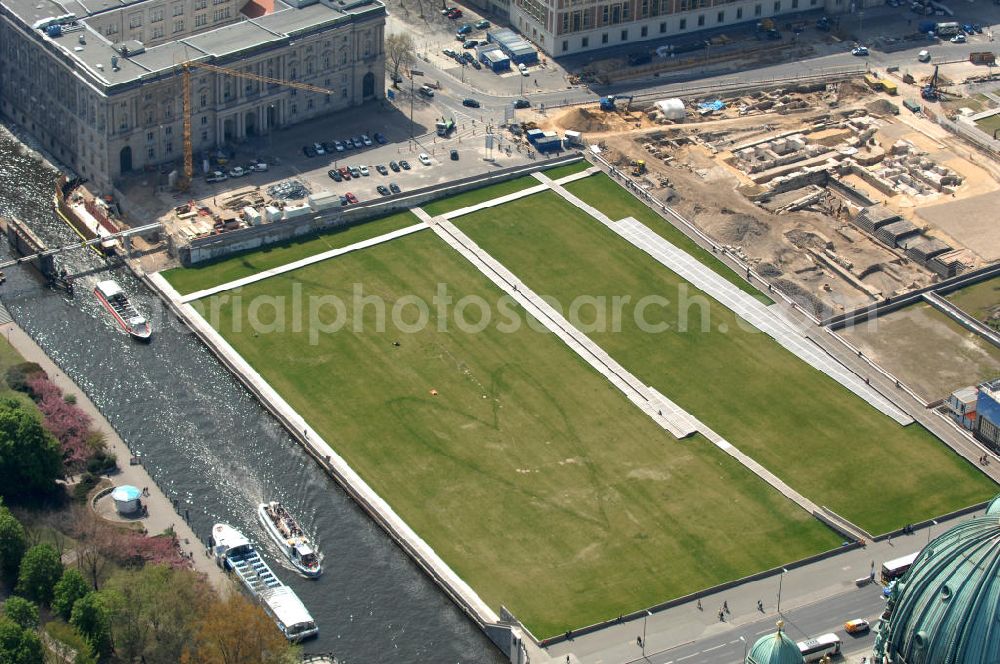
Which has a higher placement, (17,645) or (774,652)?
(774,652)

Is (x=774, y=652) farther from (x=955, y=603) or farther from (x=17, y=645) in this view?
(x=17, y=645)

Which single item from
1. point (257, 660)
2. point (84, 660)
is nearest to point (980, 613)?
point (257, 660)

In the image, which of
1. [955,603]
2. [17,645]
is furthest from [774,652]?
[17,645]

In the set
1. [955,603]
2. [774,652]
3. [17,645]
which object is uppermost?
[955,603]

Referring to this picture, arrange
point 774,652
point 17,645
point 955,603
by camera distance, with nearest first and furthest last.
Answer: point 955,603
point 774,652
point 17,645

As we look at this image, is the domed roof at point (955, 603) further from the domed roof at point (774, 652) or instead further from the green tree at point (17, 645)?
the green tree at point (17, 645)

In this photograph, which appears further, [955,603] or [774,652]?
[774,652]
